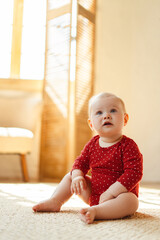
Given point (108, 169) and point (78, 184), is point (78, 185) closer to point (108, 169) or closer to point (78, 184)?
point (78, 184)

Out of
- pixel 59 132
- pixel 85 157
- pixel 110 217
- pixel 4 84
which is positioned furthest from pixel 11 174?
pixel 110 217

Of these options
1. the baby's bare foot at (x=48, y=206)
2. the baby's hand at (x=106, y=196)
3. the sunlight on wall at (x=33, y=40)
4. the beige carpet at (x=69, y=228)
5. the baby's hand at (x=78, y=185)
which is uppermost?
the sunlight on wall at (x=33, y=40)

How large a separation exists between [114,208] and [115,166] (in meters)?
0.15

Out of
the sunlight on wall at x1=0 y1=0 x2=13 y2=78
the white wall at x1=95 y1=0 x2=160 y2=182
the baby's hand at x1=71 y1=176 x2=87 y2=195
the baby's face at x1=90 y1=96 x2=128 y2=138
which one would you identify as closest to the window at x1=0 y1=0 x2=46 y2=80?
the sunlight on wall at x1=0 y1=0 x2=13 y2=78

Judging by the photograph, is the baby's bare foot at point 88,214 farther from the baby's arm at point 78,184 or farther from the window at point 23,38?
the window at point 23,38

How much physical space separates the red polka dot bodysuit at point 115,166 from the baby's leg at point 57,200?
73 mm

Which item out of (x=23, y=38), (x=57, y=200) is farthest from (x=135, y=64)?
(x=57, y=200)

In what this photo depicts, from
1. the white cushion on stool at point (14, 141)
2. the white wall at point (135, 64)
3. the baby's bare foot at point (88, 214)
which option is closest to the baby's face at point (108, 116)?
the baby's bare foot at point (88, 214)

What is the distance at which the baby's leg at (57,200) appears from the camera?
91 cm

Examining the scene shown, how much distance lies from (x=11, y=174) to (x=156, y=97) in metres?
1.77

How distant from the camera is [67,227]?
686mm

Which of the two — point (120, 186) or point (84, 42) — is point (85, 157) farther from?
point (84, 42)

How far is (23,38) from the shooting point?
11.2 feet

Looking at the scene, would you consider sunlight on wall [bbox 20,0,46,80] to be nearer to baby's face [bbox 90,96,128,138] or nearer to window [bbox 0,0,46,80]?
window [bbox 0,0,46,80]
